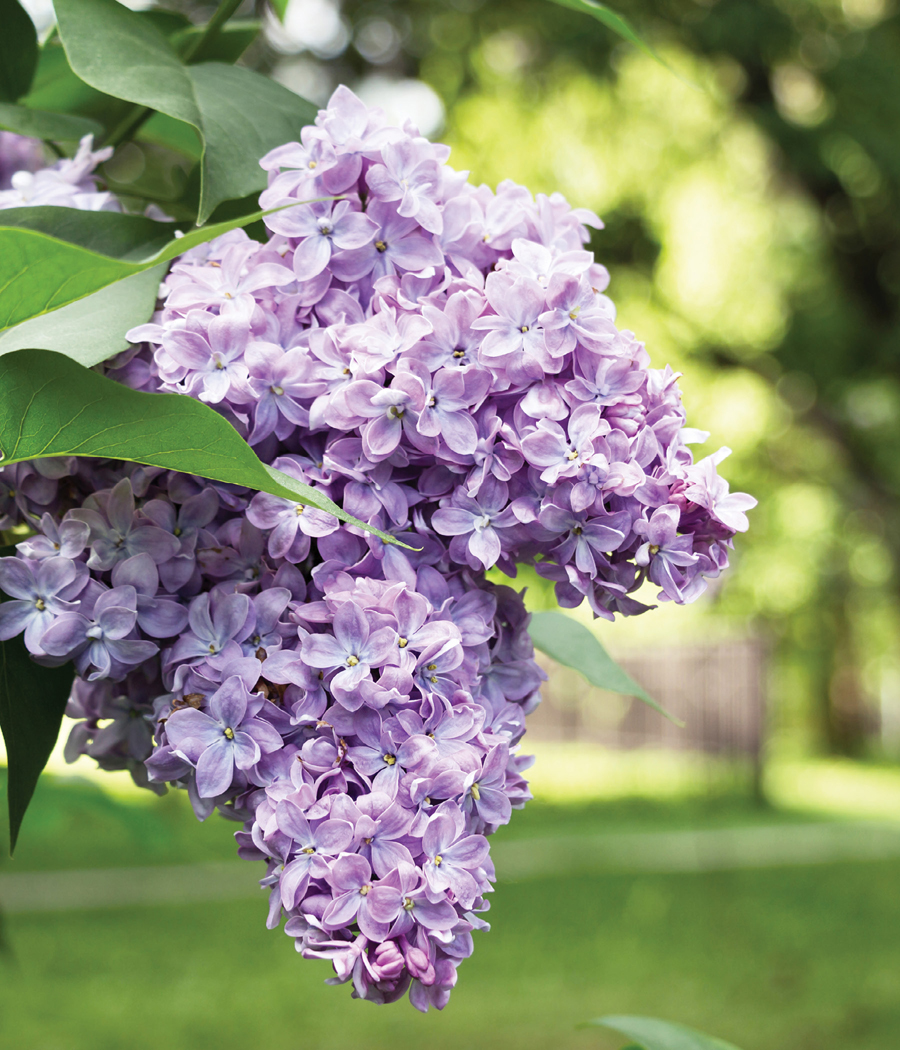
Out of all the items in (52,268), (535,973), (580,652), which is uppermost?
(52,268)

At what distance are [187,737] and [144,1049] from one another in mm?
3286

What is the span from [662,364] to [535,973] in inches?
94.9

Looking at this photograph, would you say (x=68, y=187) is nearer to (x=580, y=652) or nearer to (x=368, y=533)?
(x=368, y=533)

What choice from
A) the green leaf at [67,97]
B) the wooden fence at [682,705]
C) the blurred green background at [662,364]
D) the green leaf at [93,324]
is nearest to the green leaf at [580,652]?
the green leaf at [93,324]

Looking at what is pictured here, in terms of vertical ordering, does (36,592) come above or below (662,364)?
above

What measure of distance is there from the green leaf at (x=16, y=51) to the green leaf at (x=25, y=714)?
0.27 metres

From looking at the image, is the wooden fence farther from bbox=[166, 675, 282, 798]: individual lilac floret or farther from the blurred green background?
bbox=[166, 675, 282, 798]: individual lilac floret

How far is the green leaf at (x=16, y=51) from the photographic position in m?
0.54

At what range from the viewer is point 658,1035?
1.87 feet

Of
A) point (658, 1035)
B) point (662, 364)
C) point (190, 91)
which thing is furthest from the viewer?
point (662, 364)

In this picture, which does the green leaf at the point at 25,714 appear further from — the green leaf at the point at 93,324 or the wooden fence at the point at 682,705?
the wooden fence at the point at 682,705

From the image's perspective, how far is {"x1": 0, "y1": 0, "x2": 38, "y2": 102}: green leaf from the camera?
54 centimetres

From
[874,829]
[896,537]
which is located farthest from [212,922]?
[874,829]

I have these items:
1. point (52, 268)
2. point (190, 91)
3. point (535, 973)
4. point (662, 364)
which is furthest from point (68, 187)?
point (662, 364)
